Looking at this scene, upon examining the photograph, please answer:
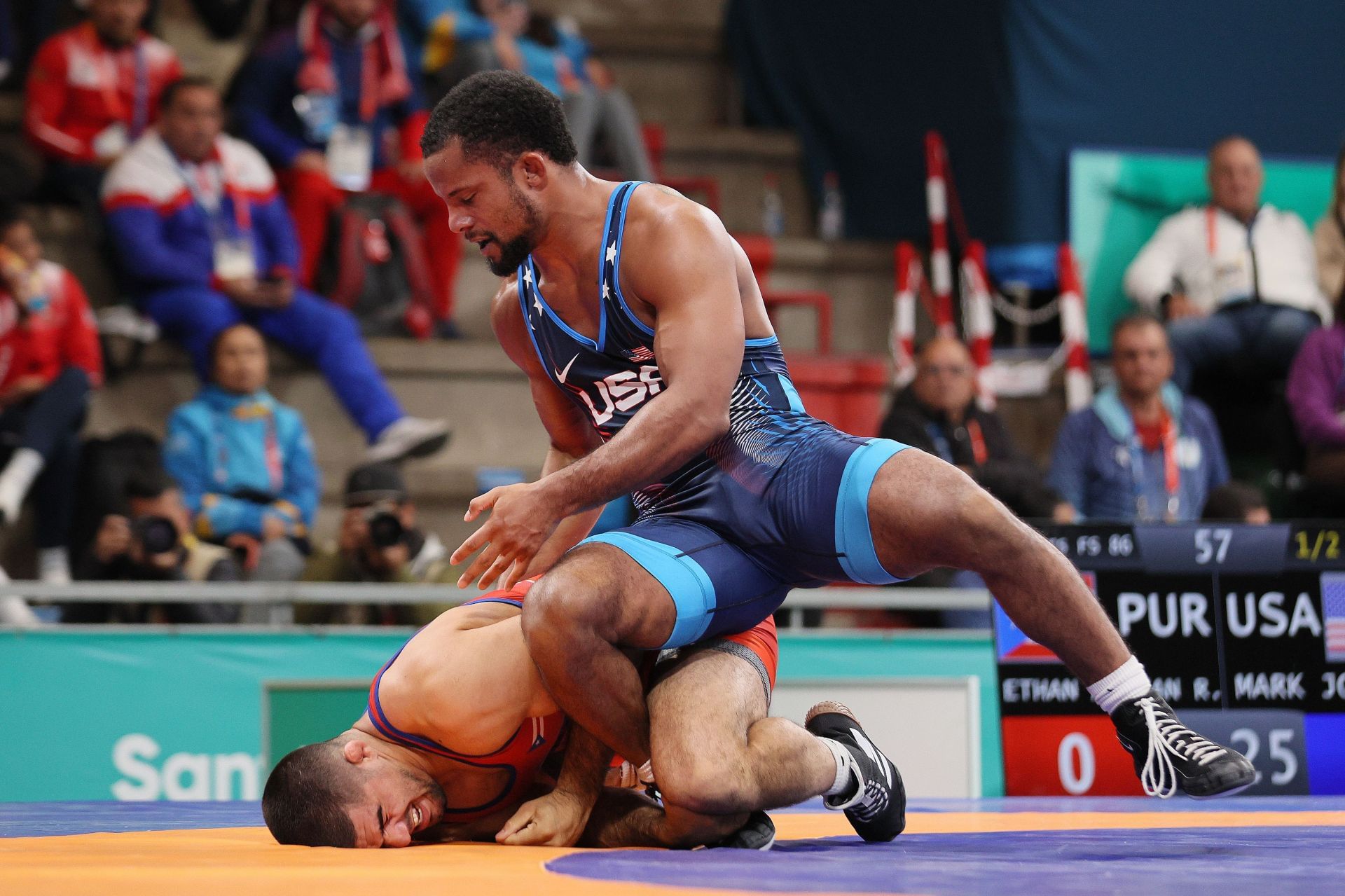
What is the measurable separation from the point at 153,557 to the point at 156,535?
74 millimetres

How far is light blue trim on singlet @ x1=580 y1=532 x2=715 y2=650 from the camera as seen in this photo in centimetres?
284

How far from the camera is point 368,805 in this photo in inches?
111

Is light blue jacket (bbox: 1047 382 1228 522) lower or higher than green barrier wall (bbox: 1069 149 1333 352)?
lower

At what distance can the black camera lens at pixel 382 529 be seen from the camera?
16.7 feet

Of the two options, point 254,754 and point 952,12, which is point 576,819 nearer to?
point 254,754

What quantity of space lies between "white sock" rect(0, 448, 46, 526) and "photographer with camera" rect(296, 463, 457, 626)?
44.0 inches

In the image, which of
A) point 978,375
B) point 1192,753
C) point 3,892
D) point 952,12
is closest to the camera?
point 3,892

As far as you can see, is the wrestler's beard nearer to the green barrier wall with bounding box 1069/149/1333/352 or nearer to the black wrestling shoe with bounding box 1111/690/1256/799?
the black wrestling shoe with bounding box 1111/690/1256/799

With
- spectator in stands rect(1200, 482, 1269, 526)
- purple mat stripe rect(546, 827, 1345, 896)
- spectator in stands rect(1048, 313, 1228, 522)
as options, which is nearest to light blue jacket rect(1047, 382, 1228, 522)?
spectator in stands rect(1048, 313, 1228, 522)

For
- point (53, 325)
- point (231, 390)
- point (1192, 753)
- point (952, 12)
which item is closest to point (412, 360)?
point (231, 390)

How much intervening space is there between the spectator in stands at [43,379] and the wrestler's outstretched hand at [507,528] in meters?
3.40

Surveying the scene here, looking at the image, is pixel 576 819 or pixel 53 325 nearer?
pixel 576 819

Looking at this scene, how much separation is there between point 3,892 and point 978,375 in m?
5.87

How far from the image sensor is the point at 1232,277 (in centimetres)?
713
